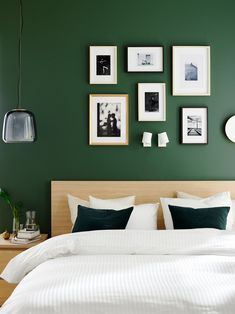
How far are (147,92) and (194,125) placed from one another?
1.75 feet

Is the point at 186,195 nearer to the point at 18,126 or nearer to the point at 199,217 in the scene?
the point at 199,217

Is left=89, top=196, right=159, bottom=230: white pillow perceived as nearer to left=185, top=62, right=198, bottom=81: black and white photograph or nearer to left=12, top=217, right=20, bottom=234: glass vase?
left=12, top=217, right=20, bottom=234: glass vase

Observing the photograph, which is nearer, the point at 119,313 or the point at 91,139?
the point at 119,313

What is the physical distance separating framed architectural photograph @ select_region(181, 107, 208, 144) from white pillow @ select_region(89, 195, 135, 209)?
2.45 ft

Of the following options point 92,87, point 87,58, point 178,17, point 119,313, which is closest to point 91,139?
point 92,87

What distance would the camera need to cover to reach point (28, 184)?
402 centimetres

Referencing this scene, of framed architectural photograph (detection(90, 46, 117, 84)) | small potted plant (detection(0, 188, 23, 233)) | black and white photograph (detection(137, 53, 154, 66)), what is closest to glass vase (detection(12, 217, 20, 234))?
small potted plant (detection(0, 188, 23, 233))

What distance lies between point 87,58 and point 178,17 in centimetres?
A: 94

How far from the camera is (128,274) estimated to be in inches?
87.2

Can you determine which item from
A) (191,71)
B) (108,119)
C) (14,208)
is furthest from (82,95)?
(14,208)

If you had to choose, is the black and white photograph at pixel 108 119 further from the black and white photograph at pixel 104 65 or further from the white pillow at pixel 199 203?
the white pillow at pixel 199 203

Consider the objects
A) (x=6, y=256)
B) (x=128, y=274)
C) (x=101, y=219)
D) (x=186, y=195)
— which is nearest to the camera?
(x=128, y=274)

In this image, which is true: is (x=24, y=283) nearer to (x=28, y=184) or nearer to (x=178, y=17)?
(x=28, y=184)

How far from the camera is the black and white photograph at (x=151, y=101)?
399 cm
